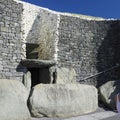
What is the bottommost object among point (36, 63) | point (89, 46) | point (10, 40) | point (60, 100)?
point (60, 100)

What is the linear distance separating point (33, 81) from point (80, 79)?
7.54 ft

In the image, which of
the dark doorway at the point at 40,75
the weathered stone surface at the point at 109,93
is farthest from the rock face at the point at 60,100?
the dark doorway at the point at 40,75

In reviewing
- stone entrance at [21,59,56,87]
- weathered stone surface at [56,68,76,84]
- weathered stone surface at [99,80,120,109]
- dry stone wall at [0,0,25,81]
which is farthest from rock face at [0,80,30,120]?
weathered stone surface at [99,80,120,109]

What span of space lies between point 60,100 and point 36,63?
2.31 meters

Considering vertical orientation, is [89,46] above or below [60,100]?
above

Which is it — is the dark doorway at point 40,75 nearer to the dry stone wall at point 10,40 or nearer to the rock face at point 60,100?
the dry stone wall at point 10,40

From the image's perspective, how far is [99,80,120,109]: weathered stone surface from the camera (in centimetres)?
1077

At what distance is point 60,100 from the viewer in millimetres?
8875

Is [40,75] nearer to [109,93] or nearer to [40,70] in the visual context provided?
[40,70]

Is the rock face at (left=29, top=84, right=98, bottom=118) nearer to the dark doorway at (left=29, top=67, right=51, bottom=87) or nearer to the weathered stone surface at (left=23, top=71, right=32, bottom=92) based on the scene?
the weathered stone surface at (left=23, top=71, right=32, bottom=92)

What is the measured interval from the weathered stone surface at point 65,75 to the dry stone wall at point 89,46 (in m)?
0.42

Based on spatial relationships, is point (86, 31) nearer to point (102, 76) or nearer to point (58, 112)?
point (102, 76)

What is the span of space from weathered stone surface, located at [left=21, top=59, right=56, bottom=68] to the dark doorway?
0.36 metres

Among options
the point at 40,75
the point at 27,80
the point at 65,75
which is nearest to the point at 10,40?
the point at 27,80
